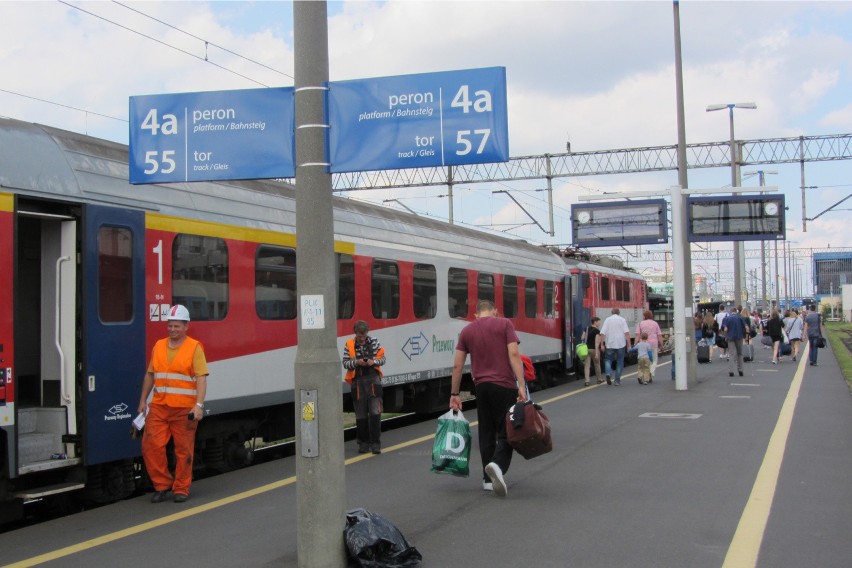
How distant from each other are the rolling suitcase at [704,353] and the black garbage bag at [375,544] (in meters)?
23.3

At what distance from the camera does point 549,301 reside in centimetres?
2056

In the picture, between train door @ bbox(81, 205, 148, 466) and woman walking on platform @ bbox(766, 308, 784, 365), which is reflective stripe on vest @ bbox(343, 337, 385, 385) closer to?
train door @ bbox(81, 205, 148, 466)

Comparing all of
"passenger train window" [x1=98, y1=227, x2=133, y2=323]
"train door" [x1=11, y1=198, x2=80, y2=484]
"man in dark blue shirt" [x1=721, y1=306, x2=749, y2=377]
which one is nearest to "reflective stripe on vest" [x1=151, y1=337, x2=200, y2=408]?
"passenger train window" [x1=98, y1=227, x2=133, y2=323]

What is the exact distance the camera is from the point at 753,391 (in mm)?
17078

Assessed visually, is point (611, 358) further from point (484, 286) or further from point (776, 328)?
point (776, 328)

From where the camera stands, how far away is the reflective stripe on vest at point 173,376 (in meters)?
7.67

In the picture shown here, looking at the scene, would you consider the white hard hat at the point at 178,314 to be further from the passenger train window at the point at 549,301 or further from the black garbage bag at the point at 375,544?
the passenger train window at the point at 549,301

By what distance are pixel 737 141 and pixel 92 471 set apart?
30.6 m

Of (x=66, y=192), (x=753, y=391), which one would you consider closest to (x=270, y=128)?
(x=66, y=192)

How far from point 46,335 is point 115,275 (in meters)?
0.77

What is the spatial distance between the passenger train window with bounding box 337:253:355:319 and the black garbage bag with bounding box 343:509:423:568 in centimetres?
577

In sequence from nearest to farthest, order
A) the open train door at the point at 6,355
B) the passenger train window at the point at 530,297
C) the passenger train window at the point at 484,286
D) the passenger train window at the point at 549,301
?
the open train door at the point at 6,355
the passenger train window at the point at 484,286
the passenger train window at the point at 530,297
the passenger train window at the point at 549,301

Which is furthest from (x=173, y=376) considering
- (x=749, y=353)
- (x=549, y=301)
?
(x=749, y=353)

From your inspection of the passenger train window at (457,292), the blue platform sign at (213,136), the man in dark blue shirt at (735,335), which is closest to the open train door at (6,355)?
the blue platform sign at (213,136)
